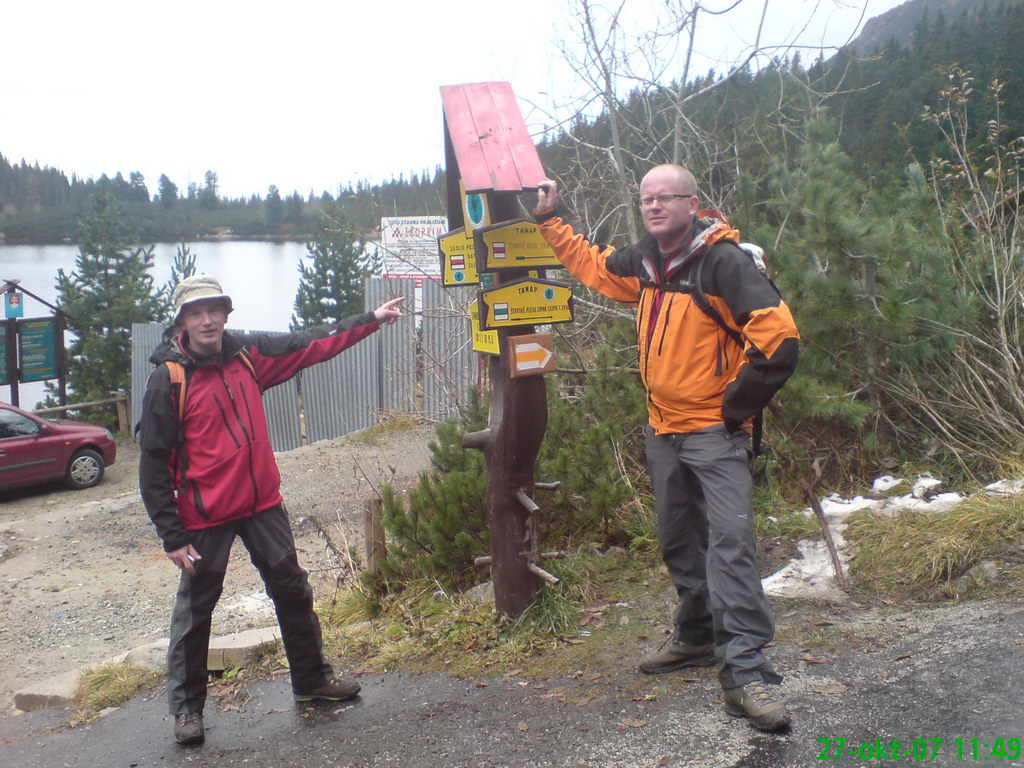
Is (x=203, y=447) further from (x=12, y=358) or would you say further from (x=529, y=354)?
(x=12, y=358)

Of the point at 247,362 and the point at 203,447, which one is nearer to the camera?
the point at 203,447

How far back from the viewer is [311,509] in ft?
33.5

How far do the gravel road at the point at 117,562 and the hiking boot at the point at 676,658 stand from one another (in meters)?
2.17

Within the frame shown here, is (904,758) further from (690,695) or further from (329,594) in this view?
(329,594)

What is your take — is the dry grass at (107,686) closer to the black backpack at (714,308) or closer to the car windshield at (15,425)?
the black backpack at (714,308)

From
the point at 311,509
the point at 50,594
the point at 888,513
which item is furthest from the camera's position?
the point at 311,509

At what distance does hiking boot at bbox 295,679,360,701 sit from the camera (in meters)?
4.07

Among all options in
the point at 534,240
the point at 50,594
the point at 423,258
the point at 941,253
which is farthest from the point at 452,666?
the point at 423,258

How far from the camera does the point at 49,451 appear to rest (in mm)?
13711

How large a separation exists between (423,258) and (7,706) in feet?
25.4

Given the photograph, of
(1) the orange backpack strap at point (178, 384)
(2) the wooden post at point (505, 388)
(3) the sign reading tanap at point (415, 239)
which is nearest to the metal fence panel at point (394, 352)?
(3) the sign reading tanap at point (415, 239)

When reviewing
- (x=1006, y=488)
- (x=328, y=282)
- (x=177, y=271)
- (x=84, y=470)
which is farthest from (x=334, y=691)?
(x=177, y=271)

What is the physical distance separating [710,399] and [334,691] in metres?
2.09

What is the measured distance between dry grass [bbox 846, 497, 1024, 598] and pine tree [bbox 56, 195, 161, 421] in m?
19.1
